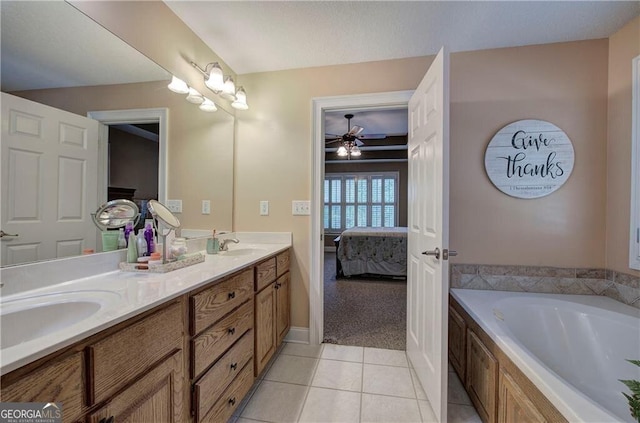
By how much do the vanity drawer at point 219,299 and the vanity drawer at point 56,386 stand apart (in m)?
0.41

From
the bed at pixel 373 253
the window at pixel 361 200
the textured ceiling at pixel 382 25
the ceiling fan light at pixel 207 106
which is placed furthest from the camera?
the window at pixel 361 200

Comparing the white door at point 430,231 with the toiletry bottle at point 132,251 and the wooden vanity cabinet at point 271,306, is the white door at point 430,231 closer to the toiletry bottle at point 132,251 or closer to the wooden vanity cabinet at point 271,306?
the wooden vanity cabinet at point 271,306

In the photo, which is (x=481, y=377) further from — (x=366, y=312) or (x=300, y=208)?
(x=300, y=208)

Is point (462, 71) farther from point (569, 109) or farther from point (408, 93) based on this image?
point (569, 109)

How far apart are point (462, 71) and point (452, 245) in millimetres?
1350

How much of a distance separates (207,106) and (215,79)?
0.70 feet

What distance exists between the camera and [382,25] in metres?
1.70

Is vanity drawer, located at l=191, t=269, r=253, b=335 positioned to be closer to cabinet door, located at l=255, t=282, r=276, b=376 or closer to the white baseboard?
cabinet door, located at l=255, t=282, r=276, b=376

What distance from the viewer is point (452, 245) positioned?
200 cm

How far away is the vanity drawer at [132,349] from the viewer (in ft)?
2.27

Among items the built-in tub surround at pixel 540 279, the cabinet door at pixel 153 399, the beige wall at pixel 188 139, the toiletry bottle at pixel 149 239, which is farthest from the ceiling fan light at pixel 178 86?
the built-in tub surround at pixel 540 279

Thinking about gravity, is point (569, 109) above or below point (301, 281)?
above

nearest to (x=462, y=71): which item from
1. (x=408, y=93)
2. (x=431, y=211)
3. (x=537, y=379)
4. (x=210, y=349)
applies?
(x=408, y=93)

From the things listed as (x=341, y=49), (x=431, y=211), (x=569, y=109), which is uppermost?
(x=341, y=49)
